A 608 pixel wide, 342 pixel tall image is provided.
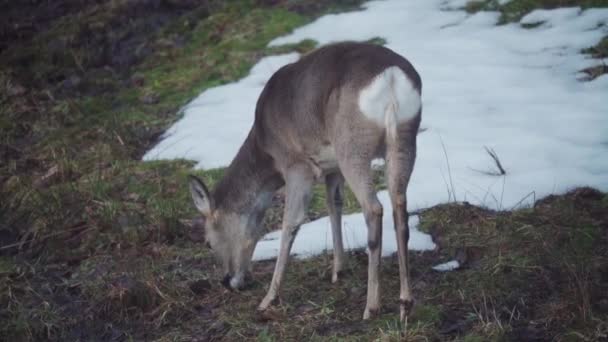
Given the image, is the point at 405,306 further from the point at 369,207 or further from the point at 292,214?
the point at 292,214

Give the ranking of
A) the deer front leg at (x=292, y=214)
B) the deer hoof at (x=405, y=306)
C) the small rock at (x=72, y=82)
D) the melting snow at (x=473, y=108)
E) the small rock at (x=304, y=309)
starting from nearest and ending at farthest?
the deer hoof at (x=405, y=306) → the small rock at (x=304, y=309) → the deer front leg at (x=292, y=214) → the melting snow at (x=473, y=108) → the small rock at (x=72, y=82)

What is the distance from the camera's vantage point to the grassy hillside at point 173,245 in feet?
16.5

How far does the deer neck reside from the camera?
20.9ft

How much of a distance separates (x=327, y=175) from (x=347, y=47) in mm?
1045

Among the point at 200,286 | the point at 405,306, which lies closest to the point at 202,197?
the point at 200,286

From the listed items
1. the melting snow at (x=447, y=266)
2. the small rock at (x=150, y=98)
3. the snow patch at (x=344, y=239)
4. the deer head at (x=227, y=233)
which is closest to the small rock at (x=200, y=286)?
the deer head at (x=227, y=233)

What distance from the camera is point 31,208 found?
7.55 meters

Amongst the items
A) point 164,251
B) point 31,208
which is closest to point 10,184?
point 31,208

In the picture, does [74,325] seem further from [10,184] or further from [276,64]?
[276,64]

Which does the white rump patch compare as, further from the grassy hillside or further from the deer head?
the deer head

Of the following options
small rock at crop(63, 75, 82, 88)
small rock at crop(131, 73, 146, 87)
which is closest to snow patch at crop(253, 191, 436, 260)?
small rock at crop(131, 73, 146, 87)

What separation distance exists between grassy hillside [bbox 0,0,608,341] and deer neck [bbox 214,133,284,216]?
21.4 inches

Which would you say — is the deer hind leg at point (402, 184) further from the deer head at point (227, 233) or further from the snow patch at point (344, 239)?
the deer head at point (227, 233)

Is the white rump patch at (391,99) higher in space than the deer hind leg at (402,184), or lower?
higher
